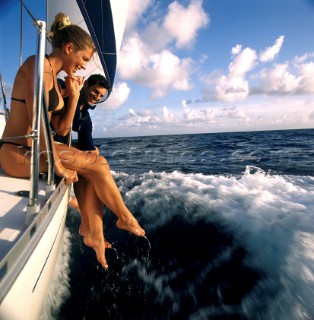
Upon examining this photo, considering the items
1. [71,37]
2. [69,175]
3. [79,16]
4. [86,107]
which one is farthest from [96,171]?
[79,16]

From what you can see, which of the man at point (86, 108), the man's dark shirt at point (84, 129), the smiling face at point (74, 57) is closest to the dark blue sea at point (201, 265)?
the man at point (86, 108)

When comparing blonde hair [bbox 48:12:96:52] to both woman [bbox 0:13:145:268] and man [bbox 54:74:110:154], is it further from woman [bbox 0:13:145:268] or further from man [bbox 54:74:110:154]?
man [bbox 54:74:110:154]

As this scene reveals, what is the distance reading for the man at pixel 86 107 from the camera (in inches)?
105

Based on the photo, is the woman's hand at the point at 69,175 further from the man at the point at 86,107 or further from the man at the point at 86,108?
the man at the point at 86,107

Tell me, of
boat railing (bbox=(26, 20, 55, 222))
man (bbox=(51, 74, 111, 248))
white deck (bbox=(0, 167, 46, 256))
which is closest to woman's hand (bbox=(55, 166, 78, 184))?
white deck (bbox=(0, 167, 46, 256))

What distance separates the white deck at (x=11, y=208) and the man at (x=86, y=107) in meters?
0.80

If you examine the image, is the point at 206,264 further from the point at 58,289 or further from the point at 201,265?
the point at 58,289

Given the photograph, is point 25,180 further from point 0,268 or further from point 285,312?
point 285,312

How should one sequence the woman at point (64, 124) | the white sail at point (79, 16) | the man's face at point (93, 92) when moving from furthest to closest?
1. the white sail at point (79, 16)
2. the man's face at point (93, 92)
3. the woman at point (64, 124)

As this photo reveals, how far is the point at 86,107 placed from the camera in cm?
287

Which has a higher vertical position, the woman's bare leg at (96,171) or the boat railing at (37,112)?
the boat railing at (37,112)

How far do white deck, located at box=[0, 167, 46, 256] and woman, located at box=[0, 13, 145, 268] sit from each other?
108 mm

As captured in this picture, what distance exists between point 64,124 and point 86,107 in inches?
26.1

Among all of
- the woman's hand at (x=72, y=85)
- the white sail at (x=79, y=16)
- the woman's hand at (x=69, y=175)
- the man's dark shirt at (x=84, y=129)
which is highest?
the white sail at (x=79, y=16)
